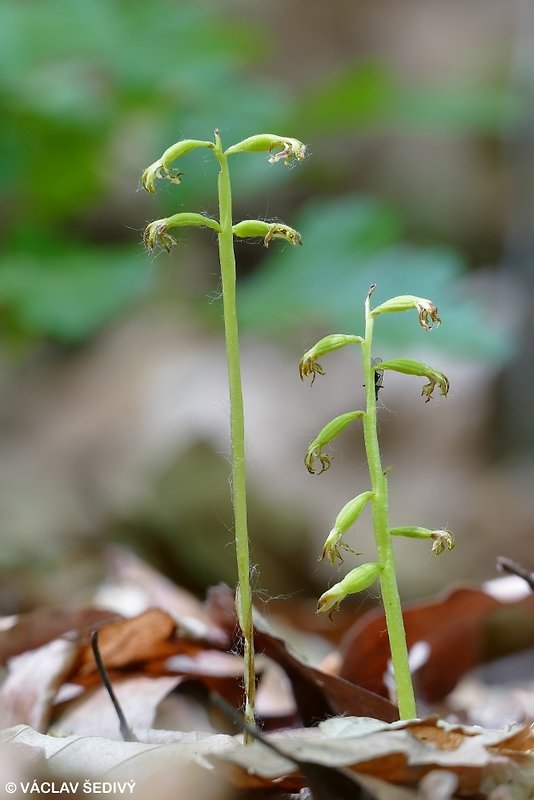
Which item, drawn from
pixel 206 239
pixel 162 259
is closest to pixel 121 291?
pixel 162 259

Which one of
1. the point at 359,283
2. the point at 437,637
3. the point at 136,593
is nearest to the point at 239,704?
the point at 437,637

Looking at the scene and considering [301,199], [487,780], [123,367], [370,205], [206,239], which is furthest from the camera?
[301,199]

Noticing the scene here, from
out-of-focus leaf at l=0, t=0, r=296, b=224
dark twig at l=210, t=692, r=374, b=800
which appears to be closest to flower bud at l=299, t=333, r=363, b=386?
dark twig at l=210, t=692, r=374, b=800

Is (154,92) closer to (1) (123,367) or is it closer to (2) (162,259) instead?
(2) (162,259)

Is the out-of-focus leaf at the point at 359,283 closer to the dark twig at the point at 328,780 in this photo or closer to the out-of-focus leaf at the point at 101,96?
the out-of-focus leaf at the point at 101,96

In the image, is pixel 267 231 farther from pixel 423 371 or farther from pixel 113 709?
pixel 113 709

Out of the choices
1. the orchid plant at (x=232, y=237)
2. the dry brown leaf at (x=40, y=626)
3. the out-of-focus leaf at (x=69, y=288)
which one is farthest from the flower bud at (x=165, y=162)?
the out-of-focus leaf at (x=69, y=288)

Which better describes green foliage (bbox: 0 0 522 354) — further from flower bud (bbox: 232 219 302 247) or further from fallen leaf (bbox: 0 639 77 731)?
flower bud (bbox: 232 219 302 247)
